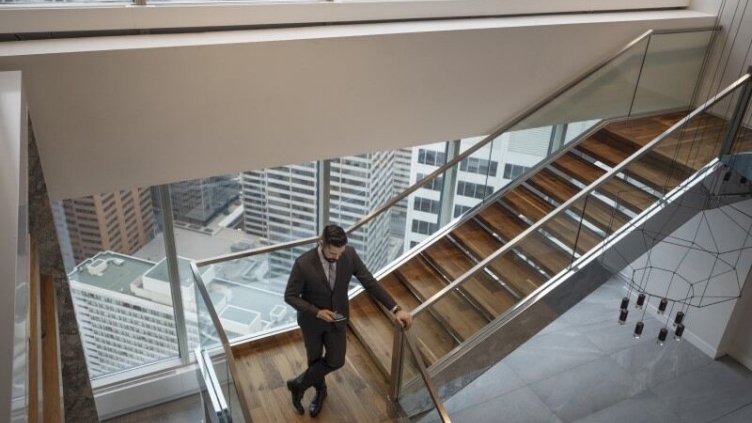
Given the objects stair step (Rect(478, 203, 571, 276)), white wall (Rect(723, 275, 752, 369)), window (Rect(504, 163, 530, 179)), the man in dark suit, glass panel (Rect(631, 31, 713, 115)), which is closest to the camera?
the man in dark suit

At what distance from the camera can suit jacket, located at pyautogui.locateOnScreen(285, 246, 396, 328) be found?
14.4 feet

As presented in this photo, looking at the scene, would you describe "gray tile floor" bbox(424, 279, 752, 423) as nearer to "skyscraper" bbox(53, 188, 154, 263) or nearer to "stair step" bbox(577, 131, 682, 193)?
"stair step" bbox(577, 131, 682, 193)

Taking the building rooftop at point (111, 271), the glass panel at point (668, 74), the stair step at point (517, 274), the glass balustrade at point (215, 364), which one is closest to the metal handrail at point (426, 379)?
the stair step at point (517, 274)

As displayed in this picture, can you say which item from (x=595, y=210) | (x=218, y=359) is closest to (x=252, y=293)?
(x=218, y=359)

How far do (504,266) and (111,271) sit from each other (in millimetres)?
3827

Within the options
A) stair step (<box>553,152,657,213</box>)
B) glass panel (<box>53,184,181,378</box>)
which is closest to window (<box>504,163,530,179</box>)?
stair step (<box>553,152,657,213</box>)

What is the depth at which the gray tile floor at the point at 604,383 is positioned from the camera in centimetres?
689

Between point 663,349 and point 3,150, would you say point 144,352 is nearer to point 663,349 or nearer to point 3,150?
point 3,150

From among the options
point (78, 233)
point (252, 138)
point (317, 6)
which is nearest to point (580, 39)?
point (317, 6)

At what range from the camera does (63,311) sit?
3.92m

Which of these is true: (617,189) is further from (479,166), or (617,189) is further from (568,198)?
(479,166)

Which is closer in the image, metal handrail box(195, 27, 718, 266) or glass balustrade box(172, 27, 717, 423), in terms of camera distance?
glass balustrade box(172, 27, 717, 423)

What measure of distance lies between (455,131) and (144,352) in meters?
4.08

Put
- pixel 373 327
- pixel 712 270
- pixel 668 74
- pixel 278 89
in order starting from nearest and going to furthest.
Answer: pixel 278 89, pixel 373 327, pixel 668 74, pixel 712 270
